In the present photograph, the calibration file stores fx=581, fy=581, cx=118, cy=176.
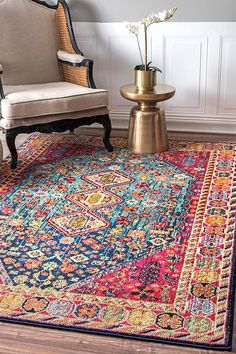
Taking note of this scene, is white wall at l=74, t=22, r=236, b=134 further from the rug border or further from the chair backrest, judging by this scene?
the rug border

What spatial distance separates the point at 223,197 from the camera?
3299mm

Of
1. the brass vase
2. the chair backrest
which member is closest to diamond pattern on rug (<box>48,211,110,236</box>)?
the brass vase

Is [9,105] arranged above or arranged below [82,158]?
above

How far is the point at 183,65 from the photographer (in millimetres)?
4316

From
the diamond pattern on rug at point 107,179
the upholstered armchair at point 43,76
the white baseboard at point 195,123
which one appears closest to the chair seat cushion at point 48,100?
the upholstered armchair at point 43,76

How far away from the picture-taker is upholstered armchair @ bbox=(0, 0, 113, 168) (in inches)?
146

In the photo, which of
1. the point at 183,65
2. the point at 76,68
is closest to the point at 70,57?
the point at 76,68

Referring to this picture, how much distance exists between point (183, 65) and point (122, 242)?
195cm

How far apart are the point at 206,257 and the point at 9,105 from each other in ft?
5.46

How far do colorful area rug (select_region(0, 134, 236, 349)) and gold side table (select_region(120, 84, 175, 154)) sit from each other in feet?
0.29

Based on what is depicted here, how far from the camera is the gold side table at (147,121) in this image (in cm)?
389

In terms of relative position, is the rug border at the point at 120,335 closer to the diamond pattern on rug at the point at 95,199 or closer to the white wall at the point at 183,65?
the diamond pattern on rug at the point at 95,199

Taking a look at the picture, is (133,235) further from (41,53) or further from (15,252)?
(41,53)

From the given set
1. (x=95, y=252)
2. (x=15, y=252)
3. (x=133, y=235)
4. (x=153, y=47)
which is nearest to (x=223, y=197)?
(x=133, y=235)
